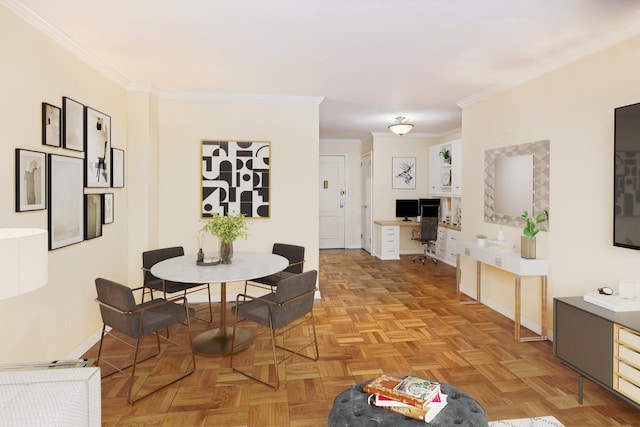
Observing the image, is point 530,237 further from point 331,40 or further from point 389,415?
A: point 389,415

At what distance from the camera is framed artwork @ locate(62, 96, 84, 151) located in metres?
3.02

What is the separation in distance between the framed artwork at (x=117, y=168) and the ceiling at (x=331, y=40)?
785 mm

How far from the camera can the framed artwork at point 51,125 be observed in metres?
2.75

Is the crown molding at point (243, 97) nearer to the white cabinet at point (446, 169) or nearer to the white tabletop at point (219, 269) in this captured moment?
the white tabletop at point (219, 269)

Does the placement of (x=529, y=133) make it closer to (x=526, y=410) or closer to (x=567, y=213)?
(x=567, y=213)

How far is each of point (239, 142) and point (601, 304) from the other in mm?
3995

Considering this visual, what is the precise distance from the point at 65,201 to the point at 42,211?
31 centimetres

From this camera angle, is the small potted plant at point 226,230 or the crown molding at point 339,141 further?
the crown molding at point 339,141

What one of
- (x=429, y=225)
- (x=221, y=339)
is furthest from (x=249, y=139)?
(x=429, y=225)

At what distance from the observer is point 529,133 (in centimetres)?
393

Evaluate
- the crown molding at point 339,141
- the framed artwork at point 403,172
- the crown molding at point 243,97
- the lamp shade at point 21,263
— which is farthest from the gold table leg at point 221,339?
the crown molding at point 339,141

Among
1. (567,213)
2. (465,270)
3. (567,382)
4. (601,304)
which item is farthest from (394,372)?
(465,270)

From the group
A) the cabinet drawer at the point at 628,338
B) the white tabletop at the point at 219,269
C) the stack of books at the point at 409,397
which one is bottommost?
the stack of books at the point at 409,397

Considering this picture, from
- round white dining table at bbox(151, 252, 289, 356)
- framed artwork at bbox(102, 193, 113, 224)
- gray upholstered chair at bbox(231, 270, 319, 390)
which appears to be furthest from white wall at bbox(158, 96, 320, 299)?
gray upholstered chair at bbox(231, 270, 319, 390)
